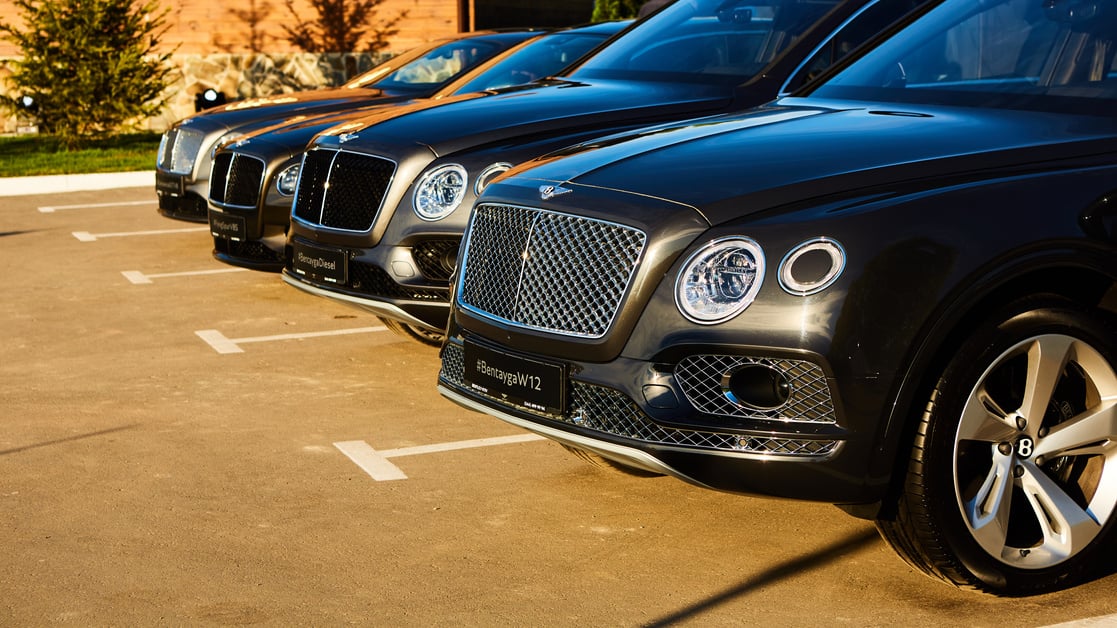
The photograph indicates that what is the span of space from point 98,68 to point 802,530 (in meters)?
17.7

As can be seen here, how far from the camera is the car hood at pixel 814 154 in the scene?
412 centimetres

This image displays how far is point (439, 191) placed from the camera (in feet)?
21.6

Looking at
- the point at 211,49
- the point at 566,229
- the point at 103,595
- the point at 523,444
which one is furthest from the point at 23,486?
the point at 211,49

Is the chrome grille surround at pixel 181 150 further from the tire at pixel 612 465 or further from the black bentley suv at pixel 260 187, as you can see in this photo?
the tire at pixel 612 465

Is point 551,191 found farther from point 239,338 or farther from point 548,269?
point 239,338

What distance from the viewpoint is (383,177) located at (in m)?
6.72

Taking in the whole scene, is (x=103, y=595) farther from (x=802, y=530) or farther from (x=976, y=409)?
(x=976, y=409)

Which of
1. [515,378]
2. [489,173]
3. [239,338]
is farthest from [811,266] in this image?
[239,338]

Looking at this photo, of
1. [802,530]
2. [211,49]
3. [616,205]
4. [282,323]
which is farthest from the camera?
[211,49]

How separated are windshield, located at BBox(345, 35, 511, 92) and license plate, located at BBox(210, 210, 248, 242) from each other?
302 centimetres

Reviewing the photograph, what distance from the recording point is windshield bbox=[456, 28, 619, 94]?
31.8 ft

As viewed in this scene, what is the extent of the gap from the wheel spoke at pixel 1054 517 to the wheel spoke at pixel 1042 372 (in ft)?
0.50

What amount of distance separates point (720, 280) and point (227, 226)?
5.37 meters

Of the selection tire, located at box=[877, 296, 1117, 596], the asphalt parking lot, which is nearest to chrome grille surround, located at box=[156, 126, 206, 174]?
the asphalt parking lot
